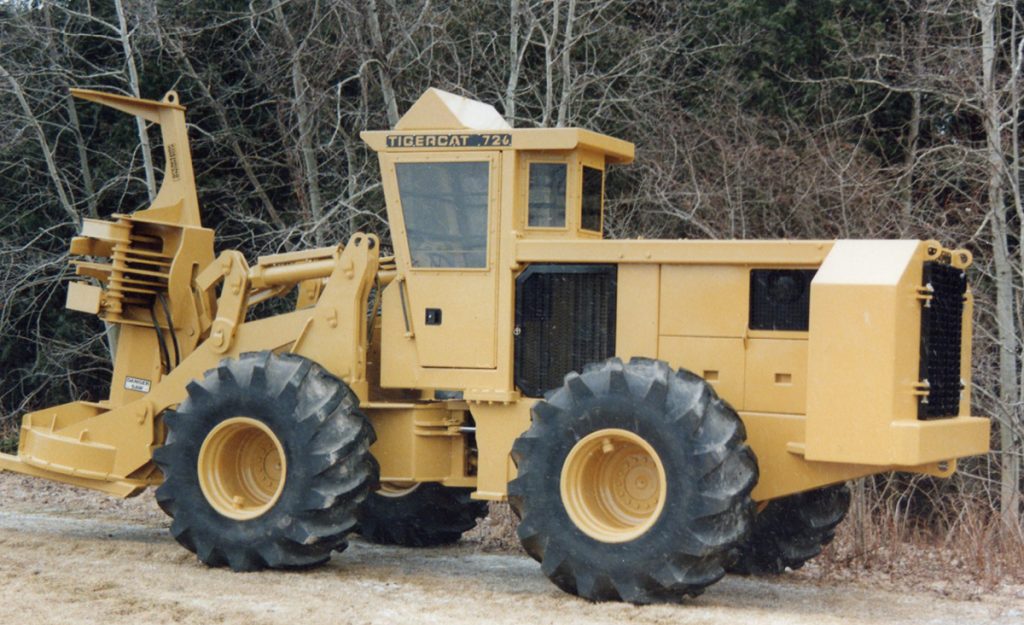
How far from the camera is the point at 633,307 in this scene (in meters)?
9.09

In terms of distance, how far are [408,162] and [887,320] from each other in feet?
11.1

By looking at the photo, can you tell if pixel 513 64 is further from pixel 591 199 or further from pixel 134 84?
pixel 591 199

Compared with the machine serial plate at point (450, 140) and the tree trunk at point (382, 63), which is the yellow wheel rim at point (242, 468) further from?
the tree trunk at point (382, 63)

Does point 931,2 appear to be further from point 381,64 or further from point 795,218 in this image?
point 381,64

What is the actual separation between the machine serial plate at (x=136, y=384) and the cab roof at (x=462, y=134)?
103 inches

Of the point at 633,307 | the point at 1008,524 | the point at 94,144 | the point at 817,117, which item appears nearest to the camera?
the point at 633,307

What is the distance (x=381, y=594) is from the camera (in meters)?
8.71

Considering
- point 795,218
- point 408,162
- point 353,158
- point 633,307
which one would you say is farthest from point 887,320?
point 353,158

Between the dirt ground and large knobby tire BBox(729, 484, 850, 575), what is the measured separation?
16 centimetres

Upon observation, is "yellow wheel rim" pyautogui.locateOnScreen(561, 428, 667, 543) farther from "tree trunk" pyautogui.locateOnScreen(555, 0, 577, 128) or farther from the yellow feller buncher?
"tree trunk" pyautogui.locateOnScreen(555, 0, 577, 128)

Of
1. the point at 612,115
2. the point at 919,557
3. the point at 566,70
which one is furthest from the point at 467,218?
the point at 612,115

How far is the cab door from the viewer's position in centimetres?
948

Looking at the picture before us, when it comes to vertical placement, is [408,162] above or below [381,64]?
below

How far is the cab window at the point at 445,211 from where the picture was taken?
375 inches
